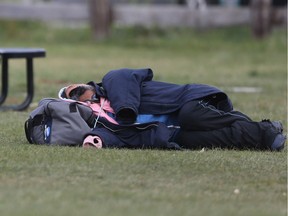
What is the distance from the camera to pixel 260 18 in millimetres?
20109

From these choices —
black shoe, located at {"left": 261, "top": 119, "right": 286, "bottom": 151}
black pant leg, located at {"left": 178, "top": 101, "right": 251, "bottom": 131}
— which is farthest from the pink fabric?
black shoe, located at {"left": 261, "top": 119, "right": 286, "bottom": 151}

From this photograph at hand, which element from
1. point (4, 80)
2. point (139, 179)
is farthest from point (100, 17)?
point (139, 179)

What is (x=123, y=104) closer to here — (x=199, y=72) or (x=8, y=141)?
(x=8, y=141)

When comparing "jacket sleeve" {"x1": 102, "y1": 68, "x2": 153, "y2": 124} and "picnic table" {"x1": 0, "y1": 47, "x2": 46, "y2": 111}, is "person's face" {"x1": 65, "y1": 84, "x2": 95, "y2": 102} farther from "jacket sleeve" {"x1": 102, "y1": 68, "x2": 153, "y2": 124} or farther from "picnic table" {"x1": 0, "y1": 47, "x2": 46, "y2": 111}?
"picnic table" {"x1": 0, "y1": 47, "x2": 46, "y2": 111}

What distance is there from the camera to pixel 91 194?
497 cm

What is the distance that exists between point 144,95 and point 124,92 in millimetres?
216

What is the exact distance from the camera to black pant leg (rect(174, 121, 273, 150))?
6586 mm

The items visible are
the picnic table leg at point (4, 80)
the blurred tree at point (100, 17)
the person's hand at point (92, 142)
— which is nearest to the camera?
the person's hand at point (92, 142)

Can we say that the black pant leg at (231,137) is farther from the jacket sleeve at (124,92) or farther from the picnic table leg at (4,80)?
the picnic table leg at (4,80)

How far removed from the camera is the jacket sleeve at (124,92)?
21.1 feet

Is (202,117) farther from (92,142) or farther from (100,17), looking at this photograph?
(100,17)

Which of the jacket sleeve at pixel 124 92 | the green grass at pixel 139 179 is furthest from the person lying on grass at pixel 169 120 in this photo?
the green grass at pixel 139 179

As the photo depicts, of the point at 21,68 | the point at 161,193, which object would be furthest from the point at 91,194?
the point at 21,68

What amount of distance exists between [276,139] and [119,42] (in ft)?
46.7
